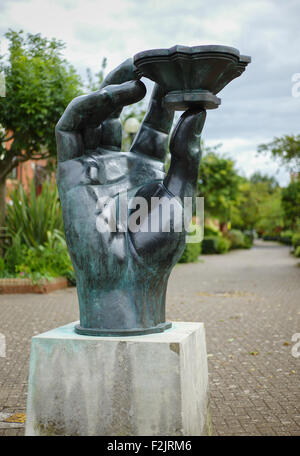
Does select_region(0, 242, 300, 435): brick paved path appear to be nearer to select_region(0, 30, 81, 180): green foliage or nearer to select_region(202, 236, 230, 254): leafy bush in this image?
select_region(0, 30, 81, 180): green foliage

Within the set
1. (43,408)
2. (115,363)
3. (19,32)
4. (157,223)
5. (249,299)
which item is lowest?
(249,299)

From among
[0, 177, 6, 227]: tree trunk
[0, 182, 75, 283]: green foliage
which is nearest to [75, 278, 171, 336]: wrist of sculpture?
[0, 182, 75, 283]: green foliage

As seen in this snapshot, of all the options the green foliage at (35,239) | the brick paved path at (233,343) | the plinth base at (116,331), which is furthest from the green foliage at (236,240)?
the plinth base at (116,331)

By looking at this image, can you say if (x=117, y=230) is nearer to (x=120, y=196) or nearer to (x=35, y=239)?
(x=120, y=196)

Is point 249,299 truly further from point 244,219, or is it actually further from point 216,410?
point 244,219

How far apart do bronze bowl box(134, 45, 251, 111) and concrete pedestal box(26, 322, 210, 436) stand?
1.48 m

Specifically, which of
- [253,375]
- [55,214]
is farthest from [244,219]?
[253,375]

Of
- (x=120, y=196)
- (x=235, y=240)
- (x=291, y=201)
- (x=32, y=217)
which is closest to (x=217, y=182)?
(x=235, y=240)

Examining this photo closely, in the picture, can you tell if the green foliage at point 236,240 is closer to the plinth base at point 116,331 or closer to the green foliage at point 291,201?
the green foliage at point 291,201

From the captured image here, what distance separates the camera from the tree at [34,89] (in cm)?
1312

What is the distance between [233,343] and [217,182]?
27.2 m

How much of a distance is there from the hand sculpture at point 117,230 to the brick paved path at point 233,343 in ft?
4.70
